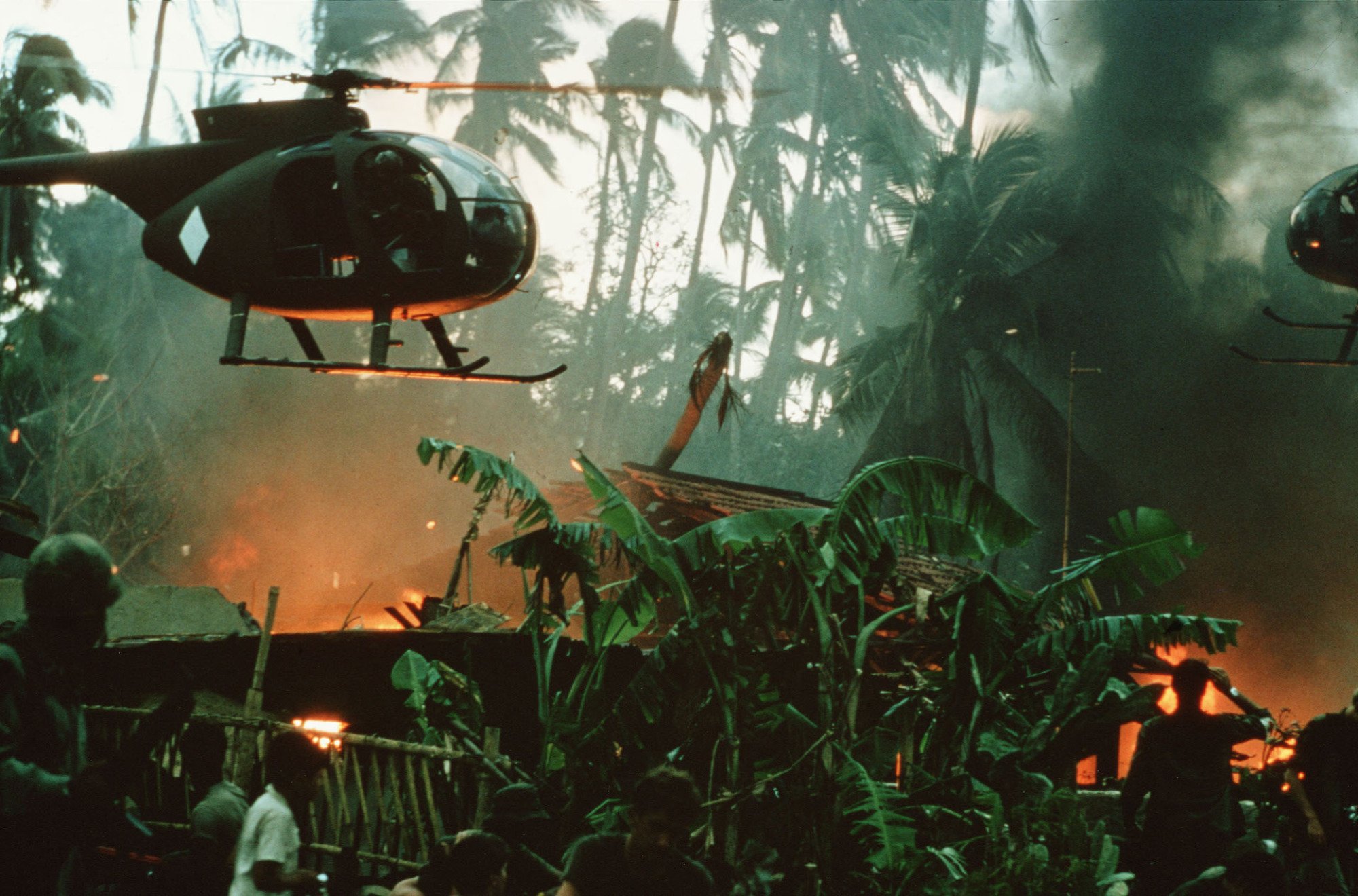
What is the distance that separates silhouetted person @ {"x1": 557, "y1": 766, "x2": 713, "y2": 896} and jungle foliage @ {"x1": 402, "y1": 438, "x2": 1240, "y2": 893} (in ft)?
8.29

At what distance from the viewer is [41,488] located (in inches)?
1118

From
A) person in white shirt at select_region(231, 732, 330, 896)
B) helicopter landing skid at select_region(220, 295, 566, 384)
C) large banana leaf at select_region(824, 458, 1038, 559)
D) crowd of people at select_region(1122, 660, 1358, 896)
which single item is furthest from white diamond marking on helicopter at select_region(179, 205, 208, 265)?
crowd of people at select_region(1122, 660, 1358, 896)

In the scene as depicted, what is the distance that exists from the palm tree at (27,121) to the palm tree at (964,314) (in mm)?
22597

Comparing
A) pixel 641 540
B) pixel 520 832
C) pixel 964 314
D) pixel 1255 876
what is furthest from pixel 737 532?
pixel 964 314

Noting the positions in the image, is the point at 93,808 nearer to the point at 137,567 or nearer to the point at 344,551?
the point at 137,567

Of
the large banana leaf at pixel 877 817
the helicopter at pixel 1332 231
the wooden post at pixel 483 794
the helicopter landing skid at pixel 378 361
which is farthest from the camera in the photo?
the helicopter at pixel 1332 231

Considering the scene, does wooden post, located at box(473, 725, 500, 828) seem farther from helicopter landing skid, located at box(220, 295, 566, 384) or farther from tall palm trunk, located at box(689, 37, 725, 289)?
tall palm trunk, located at box(689, 37, 725, 289)

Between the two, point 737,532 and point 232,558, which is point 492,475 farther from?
point 232,558

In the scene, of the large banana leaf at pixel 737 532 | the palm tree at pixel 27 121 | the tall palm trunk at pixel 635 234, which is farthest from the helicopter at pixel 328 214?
the tall palm trunk at pixel 635 234

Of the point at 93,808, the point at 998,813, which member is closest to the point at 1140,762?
the point at 998,813

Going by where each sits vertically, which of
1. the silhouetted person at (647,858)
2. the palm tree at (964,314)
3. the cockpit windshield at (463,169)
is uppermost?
the palm tree at (964,314)

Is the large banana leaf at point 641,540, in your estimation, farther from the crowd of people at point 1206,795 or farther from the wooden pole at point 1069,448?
the wooden pole at point 1069,448

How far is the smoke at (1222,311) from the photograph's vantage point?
29781 mm

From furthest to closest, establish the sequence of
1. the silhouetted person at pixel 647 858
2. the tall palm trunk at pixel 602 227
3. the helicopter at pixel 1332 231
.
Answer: the tall palm trunk at pixel 602 227 → the helicopter at pixel 1332 231 → the silhouetted person at pixel 647 858
